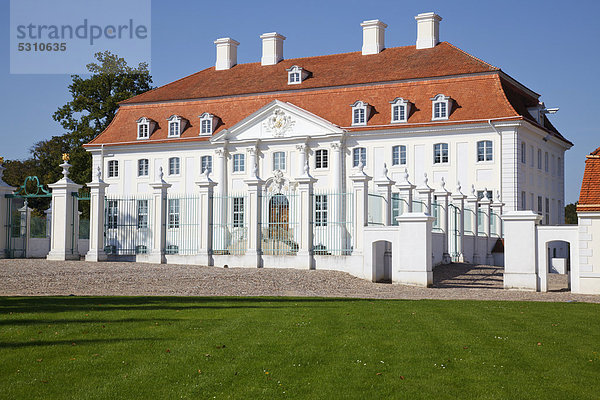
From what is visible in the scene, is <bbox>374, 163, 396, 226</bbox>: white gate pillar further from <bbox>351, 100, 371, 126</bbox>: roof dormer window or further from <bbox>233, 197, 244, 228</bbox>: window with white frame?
<bbox>351, 100, 371, 126</bbox>: roof dormer window

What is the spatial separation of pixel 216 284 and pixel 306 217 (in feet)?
17.4

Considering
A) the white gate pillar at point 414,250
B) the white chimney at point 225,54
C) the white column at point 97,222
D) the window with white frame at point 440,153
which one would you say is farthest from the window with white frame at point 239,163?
the white gate pillar at point 414,250

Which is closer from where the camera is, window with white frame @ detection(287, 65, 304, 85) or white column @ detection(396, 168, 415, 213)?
white column @ detection(396, 168, 415, 213)

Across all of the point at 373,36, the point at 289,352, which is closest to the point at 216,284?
the point at 289,352

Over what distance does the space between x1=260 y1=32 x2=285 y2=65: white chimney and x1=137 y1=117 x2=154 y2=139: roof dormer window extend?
28.1 ft

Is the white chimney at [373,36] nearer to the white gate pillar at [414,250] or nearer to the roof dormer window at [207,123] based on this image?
the roof dormer window at [207,123]

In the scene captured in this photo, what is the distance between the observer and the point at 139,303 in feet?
43.2

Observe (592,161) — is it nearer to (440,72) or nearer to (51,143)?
(440,72)

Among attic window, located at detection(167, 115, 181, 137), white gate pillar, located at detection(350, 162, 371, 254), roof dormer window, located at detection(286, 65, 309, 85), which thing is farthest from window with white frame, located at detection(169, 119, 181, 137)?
white gate pillar, located at detection(350, 162, 371, 254)

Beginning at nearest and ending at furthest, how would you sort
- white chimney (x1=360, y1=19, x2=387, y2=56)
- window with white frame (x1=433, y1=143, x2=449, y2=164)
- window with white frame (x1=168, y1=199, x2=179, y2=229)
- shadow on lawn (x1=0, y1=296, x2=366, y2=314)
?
shadow on lawn (x1=0, y1=296, x2=366, y2=314)
window with white frame (x1=168, y1=199, x2=179, y2=229)
window with white frame (x1=433, y1=143, x2=449, y2=164)
white chimney (x1=360, y1=19, x2=387, y2=56)

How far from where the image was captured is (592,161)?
61.3 ft

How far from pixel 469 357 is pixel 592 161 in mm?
11545

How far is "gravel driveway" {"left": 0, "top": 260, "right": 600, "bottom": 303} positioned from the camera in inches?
642

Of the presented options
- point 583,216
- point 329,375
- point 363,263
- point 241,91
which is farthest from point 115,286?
point 241,91
